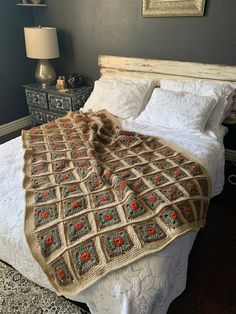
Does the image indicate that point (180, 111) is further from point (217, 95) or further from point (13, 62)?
point (13, 62)

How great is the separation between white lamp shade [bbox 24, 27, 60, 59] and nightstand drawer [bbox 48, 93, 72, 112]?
0.49 metres

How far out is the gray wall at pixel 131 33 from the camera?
7.38 feet

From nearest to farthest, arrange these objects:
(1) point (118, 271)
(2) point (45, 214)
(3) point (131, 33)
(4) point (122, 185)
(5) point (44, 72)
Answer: (1) point (118, 271) < (2) point (45, 214) < (4) point (122, 185) < (3) point (131, 33) < (5) point (44, 72)

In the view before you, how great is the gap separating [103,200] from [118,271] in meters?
0.36

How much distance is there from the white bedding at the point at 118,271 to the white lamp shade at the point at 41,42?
1.91 metres

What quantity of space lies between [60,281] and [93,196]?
1.36 ft

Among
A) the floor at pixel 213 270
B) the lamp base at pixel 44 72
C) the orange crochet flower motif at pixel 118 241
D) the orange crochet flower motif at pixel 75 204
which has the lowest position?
the floor at pixel 213 270

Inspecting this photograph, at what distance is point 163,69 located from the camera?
102 inches

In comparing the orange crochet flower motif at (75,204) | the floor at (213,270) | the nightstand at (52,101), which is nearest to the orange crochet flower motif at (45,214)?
the orange crochet flower motif at (75,204)

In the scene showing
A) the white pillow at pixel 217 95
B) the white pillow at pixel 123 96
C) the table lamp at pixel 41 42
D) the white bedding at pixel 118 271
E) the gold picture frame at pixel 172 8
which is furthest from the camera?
the table lamp at pixel 41 42

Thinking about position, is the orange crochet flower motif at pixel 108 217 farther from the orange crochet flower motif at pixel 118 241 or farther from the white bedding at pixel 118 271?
the white bedding at pixel 118 271

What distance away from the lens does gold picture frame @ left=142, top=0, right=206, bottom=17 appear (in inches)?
88.6

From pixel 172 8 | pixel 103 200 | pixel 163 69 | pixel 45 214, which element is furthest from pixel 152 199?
pixel 172 8

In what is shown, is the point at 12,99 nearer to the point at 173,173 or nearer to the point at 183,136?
the point at 183,136
